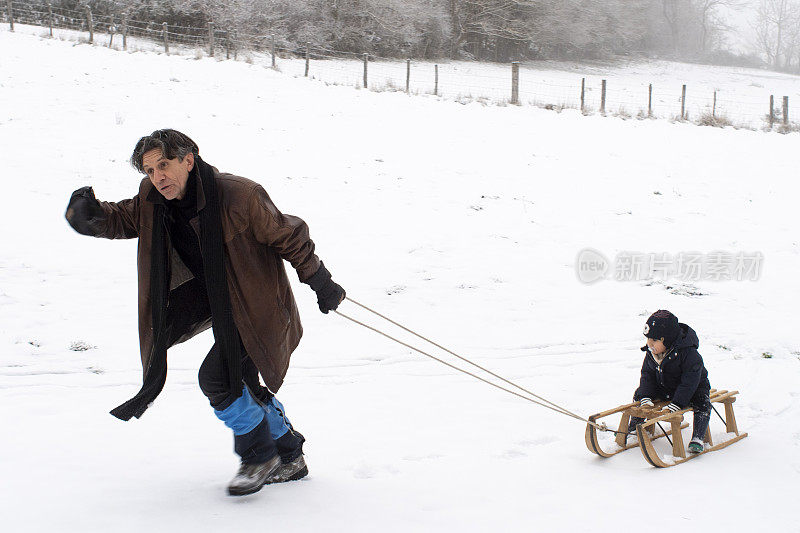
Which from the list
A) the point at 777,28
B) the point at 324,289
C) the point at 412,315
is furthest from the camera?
the point at 777,28

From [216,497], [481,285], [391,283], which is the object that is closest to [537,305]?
[481,285]

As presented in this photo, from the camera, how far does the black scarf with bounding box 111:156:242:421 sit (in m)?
2.94

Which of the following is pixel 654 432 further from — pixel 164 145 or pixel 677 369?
pixel 164 145

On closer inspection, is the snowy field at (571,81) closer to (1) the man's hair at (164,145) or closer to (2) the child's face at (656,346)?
(2) the child's face at (656,346)

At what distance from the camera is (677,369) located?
14.4ft

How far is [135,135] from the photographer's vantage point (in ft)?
40.2

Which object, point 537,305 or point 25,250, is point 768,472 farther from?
point 25,250

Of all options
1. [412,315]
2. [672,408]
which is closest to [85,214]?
[672,408]

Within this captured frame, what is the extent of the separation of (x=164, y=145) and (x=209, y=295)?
0.66 m

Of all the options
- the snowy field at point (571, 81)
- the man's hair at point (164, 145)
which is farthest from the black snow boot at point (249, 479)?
the snowy field at point (571, 81)

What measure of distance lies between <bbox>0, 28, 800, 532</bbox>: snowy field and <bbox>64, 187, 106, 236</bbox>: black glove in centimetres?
126

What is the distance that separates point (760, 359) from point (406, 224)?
5048mm

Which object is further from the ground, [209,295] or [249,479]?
[209,295]

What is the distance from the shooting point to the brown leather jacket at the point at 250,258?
3.01m
